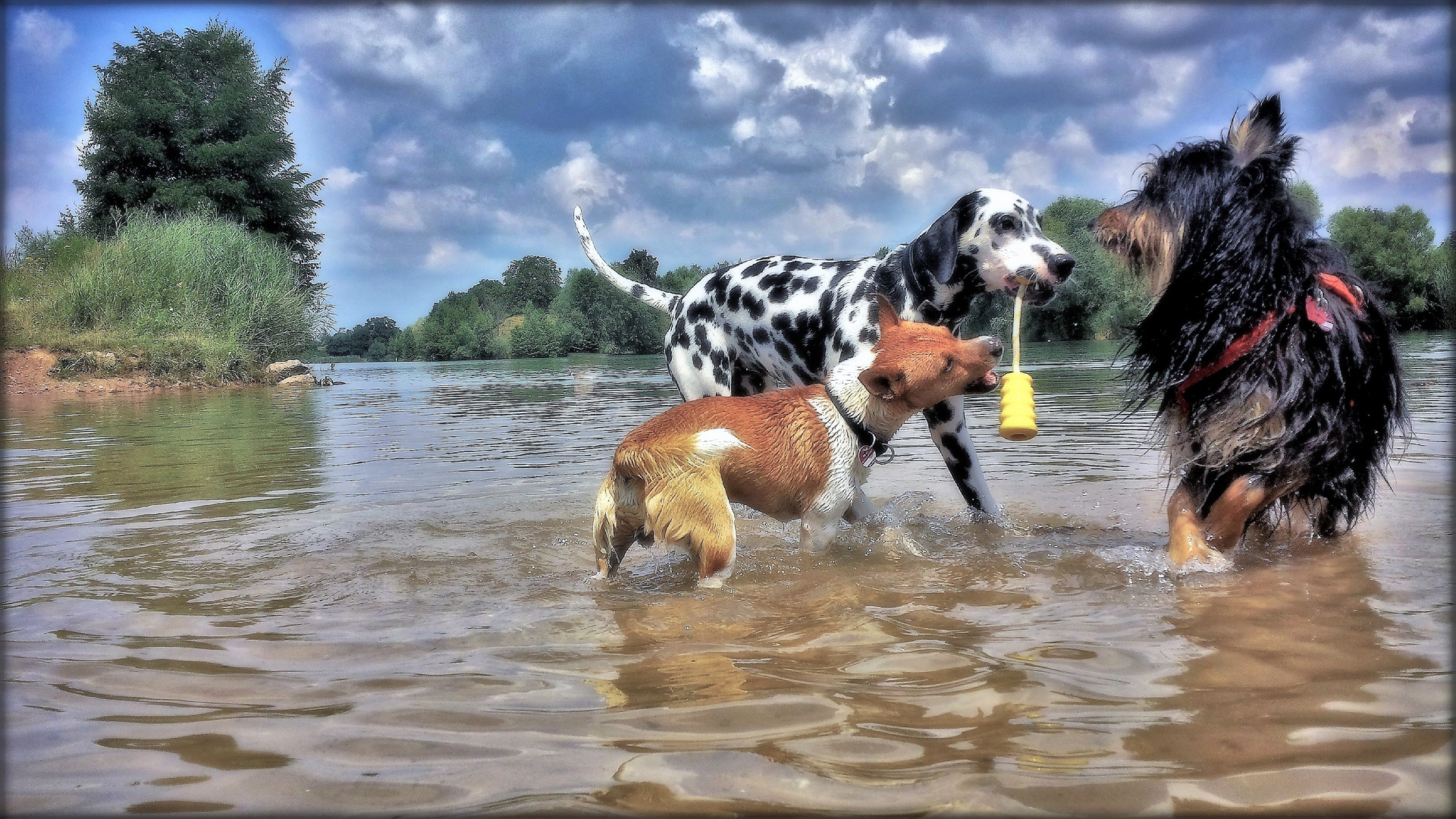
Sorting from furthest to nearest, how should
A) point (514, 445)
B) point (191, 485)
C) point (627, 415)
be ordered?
point (627, 415) < point (514, 445) < point (191, 485)

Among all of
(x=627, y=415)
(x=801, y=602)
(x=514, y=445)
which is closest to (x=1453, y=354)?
(x=627, y=415)

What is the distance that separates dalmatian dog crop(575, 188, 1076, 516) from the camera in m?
5.84

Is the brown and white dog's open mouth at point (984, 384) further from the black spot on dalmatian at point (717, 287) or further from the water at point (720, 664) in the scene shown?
the black spot on dalmatian at point (717, 287)

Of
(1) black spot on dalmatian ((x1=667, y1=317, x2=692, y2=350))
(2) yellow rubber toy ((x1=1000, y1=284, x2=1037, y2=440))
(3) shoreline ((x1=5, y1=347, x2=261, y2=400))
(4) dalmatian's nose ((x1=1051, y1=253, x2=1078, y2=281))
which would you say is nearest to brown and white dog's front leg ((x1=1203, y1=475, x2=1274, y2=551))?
(2) yellow rubber toy ((x1=1000, y1=284, x2=1037, y2=440))

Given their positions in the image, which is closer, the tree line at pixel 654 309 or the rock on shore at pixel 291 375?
the tree line at pixel 654 309

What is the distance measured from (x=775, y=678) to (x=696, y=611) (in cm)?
115

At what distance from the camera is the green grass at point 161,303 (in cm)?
2736

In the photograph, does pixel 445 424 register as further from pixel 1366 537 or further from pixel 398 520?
pixel 1366 537

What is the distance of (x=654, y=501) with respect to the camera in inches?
183

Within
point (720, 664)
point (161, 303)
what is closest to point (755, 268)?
point (720, 664)

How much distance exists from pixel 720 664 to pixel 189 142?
54.3m

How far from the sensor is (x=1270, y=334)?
4.59 meters

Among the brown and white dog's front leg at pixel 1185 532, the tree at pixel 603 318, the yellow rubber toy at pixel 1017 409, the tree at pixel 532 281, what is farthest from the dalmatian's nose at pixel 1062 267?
the tree at pixel 532 281

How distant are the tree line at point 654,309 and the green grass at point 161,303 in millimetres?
7357
